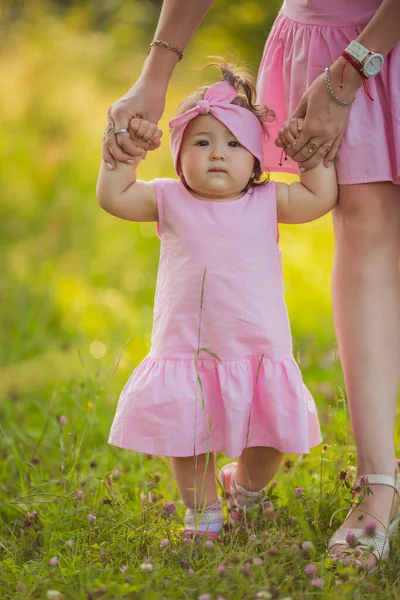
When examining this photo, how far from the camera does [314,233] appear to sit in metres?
5.91

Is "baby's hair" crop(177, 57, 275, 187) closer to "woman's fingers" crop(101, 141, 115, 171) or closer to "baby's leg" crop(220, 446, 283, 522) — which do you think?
"woman's fingers" crop(101, 141, 115, 171)

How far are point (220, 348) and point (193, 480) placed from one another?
35 centimetres

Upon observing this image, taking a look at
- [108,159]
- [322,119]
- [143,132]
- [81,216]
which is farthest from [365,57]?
[81,216]

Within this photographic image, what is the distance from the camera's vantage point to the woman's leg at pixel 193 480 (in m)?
2.19

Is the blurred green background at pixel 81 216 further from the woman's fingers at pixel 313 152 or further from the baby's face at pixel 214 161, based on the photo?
the woman's fingers at pixel 313 152

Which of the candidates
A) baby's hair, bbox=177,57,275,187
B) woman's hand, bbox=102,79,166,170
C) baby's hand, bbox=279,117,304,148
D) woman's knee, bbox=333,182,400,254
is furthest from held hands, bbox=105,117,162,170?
woman's knee, bbox=333,182,400,254

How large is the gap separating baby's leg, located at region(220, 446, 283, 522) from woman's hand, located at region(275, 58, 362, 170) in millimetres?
725

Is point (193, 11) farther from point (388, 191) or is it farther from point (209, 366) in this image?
point (209, 366)

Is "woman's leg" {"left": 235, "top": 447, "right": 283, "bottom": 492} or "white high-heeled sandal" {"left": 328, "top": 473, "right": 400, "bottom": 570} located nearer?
"white high-heeled sandal" {"left": 328, "top": 473, "right": 400, "bottom": 570}

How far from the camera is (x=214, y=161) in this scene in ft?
6.89

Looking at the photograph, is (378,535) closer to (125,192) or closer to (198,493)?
(198,493)

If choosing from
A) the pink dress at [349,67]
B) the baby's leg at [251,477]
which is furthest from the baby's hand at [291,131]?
the baby's leg at [251,477]

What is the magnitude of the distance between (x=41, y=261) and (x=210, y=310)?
3419 millimetres

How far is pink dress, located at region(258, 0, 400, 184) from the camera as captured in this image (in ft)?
6.81
